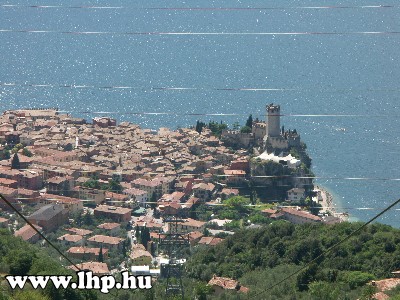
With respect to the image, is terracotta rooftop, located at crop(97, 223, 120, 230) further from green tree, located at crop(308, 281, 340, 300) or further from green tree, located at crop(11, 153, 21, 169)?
green tree, located at crop(308, 281, 340, 300)

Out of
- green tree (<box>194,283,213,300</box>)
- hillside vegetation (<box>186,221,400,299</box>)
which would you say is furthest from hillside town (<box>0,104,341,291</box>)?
green tree (<box>194,283,213,300</box>)

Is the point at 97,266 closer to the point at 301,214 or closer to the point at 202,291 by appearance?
the point at 202,291

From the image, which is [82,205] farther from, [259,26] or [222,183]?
[259,26]

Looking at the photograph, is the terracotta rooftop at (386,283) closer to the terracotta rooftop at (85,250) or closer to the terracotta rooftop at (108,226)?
the terracotta rooftop at (85,250)

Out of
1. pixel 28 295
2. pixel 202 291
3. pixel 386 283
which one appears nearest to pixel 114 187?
pixel 202 291

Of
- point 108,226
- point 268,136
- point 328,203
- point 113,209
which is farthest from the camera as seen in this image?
point 268,136

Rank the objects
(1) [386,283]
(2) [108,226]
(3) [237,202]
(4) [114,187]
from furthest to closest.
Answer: (4) [114,187]
(3) [237,202]
(2) [108,226]
(1) [386,283]

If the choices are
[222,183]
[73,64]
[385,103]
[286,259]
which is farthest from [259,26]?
[286,259]

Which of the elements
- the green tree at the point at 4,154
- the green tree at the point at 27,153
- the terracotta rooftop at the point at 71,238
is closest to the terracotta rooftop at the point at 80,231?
the terracotta rooftop at the point at 71,238
